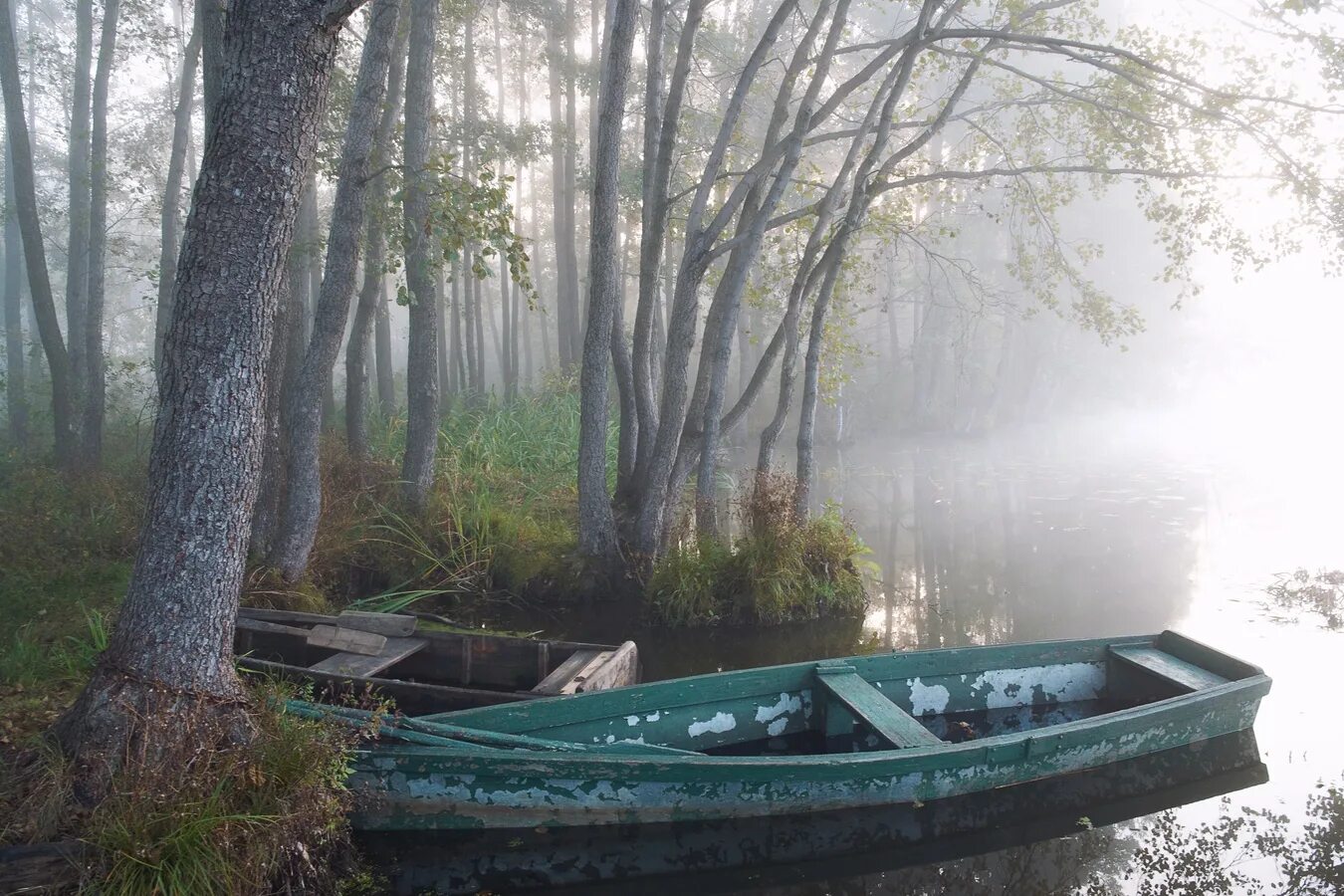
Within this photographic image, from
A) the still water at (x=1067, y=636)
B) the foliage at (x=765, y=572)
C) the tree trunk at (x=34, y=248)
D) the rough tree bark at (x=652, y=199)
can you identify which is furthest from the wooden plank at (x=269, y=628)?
the tree trunk at (x=34, y=248)

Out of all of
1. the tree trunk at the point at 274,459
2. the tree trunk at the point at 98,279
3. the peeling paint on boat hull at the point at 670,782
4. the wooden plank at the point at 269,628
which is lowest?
the peeling paint on boat hull at the point at 670,782

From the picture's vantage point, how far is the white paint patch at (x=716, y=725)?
5.86 metres

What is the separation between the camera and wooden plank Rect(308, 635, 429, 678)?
19.1 ft

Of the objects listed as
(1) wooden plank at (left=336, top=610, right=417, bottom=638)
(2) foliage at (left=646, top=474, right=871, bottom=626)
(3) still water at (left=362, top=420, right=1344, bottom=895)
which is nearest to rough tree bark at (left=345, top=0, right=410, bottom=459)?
(3) still water at (left=362, top=420, right=1344, bottom=895)

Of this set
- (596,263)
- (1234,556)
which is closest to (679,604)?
(596,263)

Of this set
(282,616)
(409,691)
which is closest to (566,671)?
(409,691)

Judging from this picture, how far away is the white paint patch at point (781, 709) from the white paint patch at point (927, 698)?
0.91 metres

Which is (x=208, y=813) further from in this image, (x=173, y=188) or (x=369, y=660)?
(x=173, y=188)

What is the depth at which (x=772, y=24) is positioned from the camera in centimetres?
886

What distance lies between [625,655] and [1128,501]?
14417 millimetres

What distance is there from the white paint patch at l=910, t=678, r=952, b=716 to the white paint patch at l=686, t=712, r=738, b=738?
1.43 meters

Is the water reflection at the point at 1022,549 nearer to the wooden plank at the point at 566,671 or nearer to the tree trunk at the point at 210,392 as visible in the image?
the wooden plank at the point at 566,671

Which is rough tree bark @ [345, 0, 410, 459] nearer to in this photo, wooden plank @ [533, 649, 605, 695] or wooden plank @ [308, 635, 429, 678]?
wooden plank @ [308, 635, 429, 678]

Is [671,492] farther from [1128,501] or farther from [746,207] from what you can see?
[1128,501]
